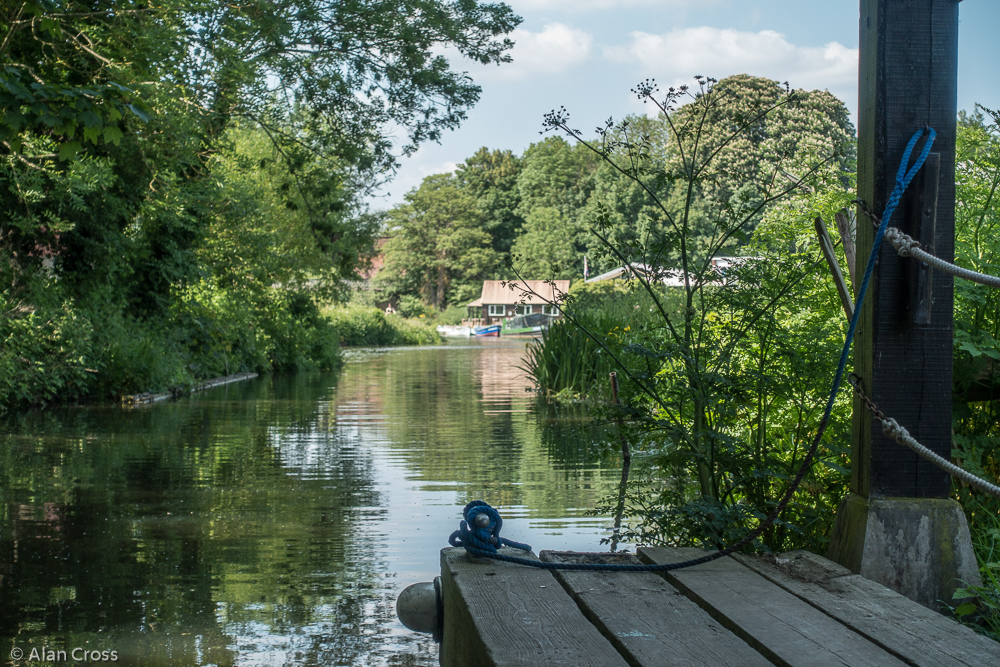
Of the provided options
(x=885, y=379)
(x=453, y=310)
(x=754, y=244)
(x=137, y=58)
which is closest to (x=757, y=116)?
(x=754, y=244)

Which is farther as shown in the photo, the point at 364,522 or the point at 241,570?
the point at 364,522

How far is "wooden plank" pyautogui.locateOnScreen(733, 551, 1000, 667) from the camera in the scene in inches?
88.3

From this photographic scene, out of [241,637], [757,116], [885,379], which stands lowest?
[241,637]

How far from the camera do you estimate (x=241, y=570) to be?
5391mm

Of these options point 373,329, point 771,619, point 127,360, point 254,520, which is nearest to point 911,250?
point 771,619

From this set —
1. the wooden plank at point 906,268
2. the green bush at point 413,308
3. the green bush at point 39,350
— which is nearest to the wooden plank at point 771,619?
the wooden plank at point 906,268

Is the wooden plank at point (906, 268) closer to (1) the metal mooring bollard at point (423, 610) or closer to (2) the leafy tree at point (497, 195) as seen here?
(1) the metal mooring bollard at point (423, 610)

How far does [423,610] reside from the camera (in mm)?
3275

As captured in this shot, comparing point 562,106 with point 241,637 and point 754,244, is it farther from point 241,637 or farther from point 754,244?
point 241,637

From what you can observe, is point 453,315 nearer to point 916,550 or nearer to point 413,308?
point 413,308

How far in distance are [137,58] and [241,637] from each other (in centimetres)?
657

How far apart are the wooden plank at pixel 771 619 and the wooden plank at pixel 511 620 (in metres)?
0.36

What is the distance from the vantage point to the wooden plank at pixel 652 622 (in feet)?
7.35

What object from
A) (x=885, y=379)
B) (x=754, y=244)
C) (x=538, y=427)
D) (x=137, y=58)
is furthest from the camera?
(x=538, y=427)
